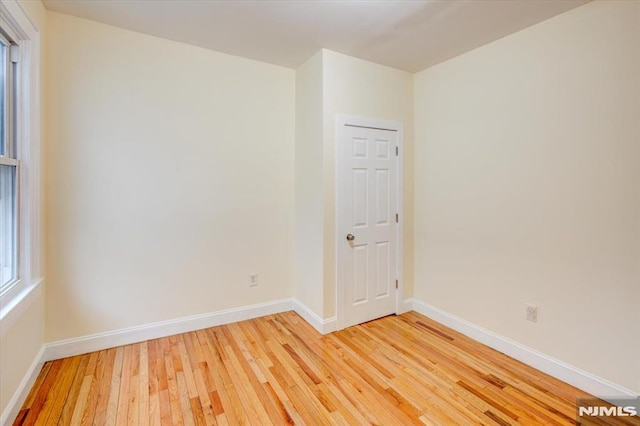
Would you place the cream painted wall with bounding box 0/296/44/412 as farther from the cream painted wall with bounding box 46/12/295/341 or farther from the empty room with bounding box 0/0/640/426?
the cream painted wall with bounding box 46/12/295/341

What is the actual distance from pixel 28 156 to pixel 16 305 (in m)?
0.98

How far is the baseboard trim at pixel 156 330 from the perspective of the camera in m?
2.44

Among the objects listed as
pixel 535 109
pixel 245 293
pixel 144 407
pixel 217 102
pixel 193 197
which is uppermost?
pixel 217 102

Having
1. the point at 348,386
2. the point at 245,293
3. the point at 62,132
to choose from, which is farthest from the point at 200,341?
the point at 62,132

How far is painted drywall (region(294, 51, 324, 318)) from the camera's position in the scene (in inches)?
116

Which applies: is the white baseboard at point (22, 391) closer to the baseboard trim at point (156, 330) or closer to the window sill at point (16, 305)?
the baseboard trim at point (156, 330)

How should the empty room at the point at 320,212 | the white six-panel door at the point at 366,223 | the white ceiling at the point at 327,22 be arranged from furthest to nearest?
the white six-panel door at the point at 366,223
the white ceiling at the point at 327,22
the empty room at the point at 320,212

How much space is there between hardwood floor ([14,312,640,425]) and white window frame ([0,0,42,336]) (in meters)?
0.72

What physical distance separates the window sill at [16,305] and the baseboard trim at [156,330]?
546 millimetres

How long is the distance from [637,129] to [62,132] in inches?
155

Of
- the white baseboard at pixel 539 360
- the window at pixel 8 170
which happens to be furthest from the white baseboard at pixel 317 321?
the window at pixel 8 170

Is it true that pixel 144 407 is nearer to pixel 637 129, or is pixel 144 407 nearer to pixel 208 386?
pixel 208 386

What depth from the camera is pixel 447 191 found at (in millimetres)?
Answer: 3088

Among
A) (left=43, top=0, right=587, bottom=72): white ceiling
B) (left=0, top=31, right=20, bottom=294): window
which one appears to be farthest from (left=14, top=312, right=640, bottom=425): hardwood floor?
(left=43, top=0, right=587, bottom=72): white ceiling
